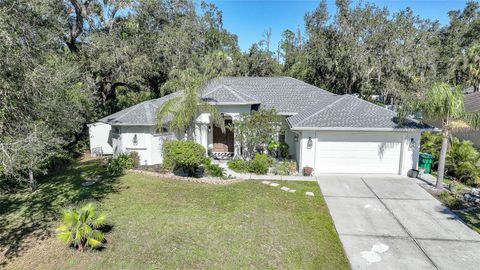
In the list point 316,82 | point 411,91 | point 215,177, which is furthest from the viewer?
point 316,82

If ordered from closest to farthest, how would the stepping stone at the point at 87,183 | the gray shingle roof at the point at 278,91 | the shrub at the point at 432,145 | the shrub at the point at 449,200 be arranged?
the shrub at the point at 449,200
the stepping stone at the point at 87,183
the shrub at the point at 432,145
the gray shingle roof at the point at 278,91

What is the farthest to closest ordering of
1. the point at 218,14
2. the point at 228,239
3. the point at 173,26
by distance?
the point at 218,14
the point at 173,26
the point at 228,239

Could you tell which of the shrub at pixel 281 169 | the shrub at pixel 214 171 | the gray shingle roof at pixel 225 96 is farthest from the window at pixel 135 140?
the shrub at pixel 281 169

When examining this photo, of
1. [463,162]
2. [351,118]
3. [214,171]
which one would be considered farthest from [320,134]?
[463,162]

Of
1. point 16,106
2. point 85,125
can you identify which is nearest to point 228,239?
point 16,106

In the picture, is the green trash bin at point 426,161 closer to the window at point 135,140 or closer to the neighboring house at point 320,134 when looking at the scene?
the neighboring house at point 320,134

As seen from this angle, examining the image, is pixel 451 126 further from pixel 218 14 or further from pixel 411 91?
pixel 218 14

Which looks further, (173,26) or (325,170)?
(173,26)

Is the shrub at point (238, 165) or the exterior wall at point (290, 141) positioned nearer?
the shrub at point (238, 165)
